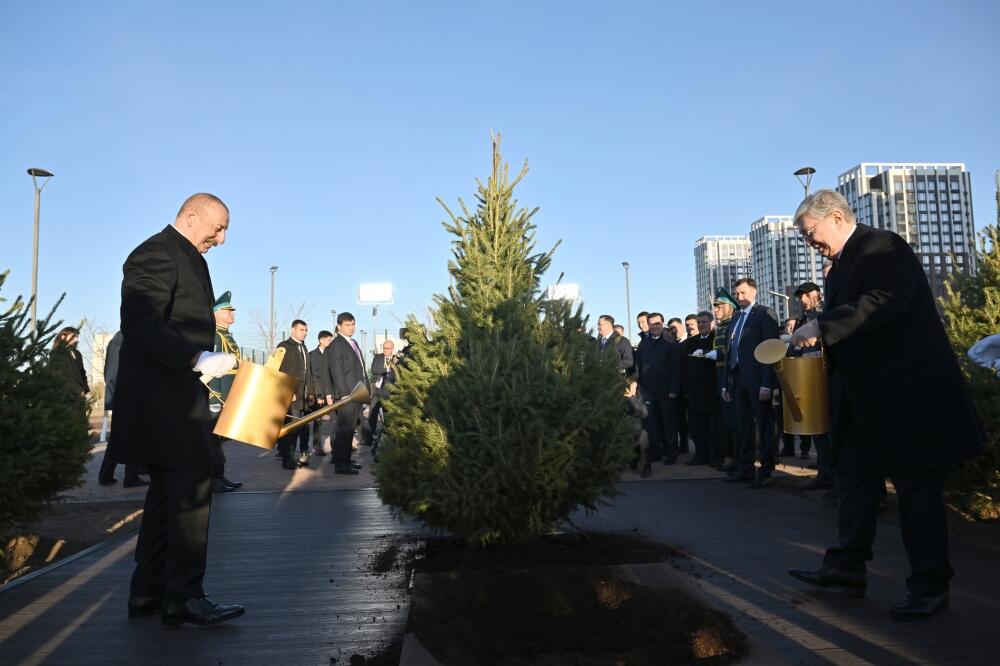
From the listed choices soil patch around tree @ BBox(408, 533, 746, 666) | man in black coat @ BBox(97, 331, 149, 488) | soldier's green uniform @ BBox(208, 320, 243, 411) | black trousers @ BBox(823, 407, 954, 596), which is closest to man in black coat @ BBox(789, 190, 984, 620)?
black trousers @ BBox(823, 407, 954, 596)

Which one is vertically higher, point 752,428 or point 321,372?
point 321,372

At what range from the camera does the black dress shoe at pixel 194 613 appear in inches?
127

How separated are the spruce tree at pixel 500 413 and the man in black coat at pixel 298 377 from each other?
627cm

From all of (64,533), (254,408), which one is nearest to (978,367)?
(254,408)

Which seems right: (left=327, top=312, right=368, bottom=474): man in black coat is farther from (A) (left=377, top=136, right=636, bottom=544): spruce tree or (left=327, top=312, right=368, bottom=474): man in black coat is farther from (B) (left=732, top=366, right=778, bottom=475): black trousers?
(A) (left=377, top=136, right=636, bottom=544): spruce tree

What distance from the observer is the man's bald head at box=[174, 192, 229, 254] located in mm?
3564

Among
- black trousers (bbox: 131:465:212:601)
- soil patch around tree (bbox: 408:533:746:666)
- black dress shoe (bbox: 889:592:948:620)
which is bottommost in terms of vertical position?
black dress shoe (bbox: 889:592:948:620)

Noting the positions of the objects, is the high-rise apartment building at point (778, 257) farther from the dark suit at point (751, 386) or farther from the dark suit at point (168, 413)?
the dark suit at point (168, 413)

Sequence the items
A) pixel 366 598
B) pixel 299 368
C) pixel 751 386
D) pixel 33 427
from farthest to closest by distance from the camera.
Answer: pixel 299 368
pixel 751 386
pixel 33 427
pixel 366 598

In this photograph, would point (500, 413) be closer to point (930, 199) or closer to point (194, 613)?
point (194, 613)

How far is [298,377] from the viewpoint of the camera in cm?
1011

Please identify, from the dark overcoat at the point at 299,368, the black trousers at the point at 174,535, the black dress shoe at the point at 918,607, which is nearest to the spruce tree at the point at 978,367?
the black dress shoe at the point at 918,607

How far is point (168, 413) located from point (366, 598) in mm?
1309

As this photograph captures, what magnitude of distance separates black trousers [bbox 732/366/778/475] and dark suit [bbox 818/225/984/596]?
396 cm
